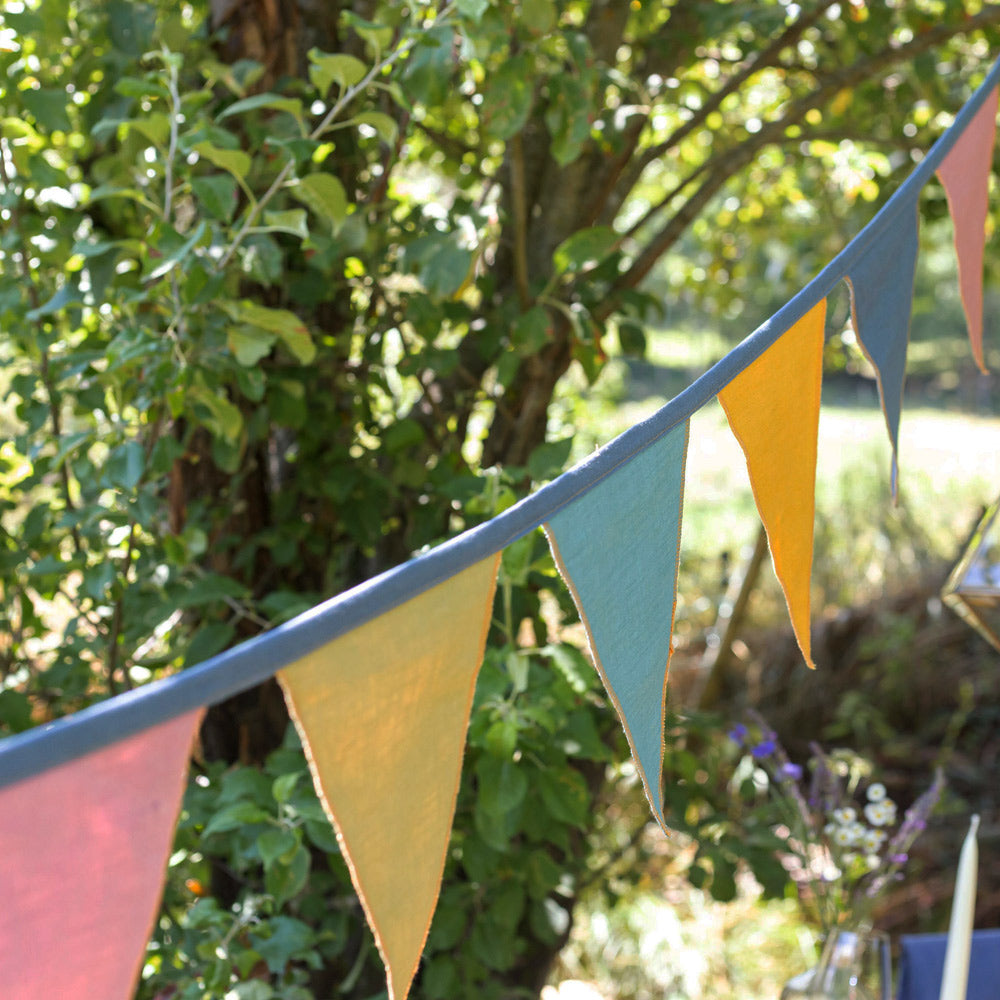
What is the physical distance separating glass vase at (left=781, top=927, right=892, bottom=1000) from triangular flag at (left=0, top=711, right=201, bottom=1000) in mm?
826

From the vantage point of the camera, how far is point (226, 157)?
902 mm

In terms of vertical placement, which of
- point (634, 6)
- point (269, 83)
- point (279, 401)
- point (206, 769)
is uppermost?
point (634, 6)

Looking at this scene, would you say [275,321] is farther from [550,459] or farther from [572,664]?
[572,664]

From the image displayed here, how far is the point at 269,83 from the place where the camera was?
1252 millimetres

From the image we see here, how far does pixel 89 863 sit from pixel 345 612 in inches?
5.1

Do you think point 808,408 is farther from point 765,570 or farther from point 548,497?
point 765,570

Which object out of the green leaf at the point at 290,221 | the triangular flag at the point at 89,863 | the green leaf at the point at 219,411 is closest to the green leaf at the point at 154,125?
the green leaf at the point at 290,221

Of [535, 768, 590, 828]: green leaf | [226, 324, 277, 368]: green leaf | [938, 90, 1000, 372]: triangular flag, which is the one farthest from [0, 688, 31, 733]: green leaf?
[938, 90, 1000, 372]: triangular flag

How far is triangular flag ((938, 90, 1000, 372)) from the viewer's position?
2.85ft

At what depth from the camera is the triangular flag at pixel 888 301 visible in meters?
0.72

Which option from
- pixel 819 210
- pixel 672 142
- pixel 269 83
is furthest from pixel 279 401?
pixel 819 210

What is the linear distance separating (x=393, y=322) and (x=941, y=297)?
39.3ft

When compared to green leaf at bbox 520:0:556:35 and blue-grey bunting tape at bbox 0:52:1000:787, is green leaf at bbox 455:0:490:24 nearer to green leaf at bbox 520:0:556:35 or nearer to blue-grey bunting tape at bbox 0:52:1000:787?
green leaf at bbox 520:0:556:35

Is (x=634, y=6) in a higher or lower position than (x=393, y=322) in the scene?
higher
